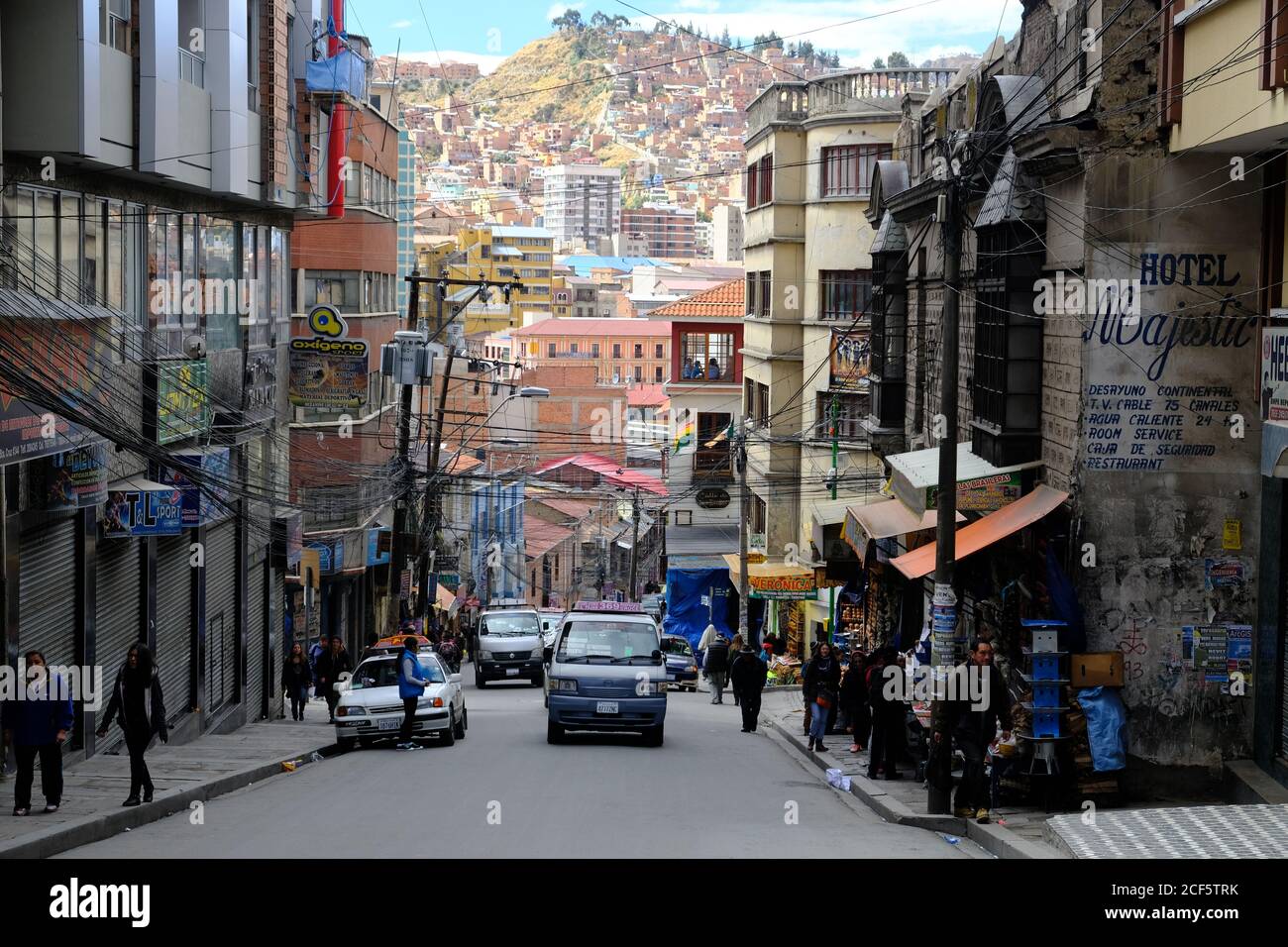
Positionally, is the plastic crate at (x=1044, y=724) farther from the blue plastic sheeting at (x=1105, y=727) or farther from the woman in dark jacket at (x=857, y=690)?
the woman in dark jacket at (x=857, y=690)

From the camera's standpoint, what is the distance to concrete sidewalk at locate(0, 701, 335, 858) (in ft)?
42.6

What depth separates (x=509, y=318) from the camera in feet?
574

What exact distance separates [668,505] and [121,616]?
41.6 metres

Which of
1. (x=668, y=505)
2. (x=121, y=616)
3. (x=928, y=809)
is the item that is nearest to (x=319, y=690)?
(x=121, y=616)

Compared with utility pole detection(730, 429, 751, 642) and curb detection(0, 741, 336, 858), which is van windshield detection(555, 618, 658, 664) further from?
utility pole detection(730, 429, 751, 642)

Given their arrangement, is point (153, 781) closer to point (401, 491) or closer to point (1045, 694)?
point (1045, 694)

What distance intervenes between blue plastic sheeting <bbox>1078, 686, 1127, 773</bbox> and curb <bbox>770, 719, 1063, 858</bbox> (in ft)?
4.40

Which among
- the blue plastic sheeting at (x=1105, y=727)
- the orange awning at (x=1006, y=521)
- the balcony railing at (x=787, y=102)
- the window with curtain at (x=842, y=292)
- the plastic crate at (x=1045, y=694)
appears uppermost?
the balcony railing at (x=787, y=102)

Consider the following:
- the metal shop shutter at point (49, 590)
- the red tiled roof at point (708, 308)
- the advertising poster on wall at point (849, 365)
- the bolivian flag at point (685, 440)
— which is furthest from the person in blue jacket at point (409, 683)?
the red tiled roof at point (708, 308)

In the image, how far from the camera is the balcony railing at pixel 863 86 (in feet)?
133

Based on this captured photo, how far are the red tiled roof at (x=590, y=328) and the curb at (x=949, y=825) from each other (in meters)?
135

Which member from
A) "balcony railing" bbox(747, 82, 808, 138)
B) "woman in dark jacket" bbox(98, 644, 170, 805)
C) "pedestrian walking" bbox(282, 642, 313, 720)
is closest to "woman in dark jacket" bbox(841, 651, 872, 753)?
"woman in dark jacket" bbox(98, 644, 170, 805)

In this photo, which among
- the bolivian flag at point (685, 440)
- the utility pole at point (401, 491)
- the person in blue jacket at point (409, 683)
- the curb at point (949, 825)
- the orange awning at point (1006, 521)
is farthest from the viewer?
the bolivian flag at point (685, 440)
